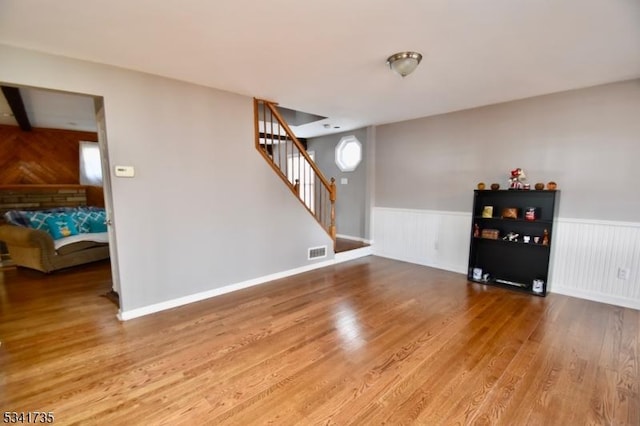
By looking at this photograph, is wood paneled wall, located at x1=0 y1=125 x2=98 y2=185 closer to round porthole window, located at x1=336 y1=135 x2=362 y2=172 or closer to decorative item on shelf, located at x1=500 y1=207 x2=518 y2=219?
round porthole window, located at x1=336 y1=135 x2=362 y2=172

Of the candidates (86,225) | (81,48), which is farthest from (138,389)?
(86,225)

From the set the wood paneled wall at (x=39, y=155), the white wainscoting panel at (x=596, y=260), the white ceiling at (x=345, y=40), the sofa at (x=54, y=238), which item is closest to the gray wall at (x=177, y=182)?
the white ceiling at (x=345, y=40)

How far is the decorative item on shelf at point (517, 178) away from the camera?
3.54 meters

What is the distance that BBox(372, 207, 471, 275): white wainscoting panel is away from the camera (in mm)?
4309

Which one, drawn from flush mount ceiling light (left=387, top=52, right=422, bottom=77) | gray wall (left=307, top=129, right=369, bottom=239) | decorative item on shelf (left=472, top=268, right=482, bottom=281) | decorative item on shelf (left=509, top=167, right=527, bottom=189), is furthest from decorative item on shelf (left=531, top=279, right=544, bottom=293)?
Answer: flush mount ceiling light (left=387, top=52, right=422, bottom=77)

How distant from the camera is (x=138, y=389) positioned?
185cm

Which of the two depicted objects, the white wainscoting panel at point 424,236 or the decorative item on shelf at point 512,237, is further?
the white wainscoting panel at point 424,236

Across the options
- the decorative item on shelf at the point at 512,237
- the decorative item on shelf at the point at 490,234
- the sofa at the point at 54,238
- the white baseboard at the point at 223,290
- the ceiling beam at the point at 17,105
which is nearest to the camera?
the white baseboard at the point at 223,290

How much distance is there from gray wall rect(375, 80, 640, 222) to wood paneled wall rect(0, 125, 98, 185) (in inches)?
255

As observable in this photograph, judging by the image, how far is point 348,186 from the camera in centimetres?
607

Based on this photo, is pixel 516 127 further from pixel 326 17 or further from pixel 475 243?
pixel 326 17

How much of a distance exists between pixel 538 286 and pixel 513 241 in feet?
1.94

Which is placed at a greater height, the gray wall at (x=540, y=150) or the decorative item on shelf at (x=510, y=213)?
the gray wall at (x=540, y=150)

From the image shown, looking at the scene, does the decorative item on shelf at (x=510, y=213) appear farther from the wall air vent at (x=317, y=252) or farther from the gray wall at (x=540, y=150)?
the wall air vent at (x=317, y=252)
